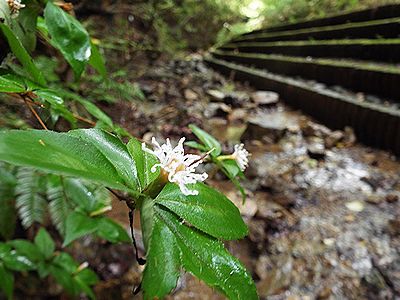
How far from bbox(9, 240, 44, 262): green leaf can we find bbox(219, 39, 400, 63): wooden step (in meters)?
3.78

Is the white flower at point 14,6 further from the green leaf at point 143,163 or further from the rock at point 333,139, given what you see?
the rock at point 333,139

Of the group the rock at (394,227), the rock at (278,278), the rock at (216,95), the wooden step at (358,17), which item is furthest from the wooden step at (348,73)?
the rock at (278,278)

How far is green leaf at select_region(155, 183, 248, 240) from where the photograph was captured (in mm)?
376

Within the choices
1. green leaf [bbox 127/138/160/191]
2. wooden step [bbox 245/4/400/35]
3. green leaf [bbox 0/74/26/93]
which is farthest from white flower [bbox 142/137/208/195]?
wooden step [bbox 245/4/400/35]

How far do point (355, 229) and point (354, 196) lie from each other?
0.38 m

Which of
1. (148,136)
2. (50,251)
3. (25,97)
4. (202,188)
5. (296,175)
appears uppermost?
(25,97)

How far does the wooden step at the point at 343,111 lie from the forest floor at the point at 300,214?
0.11m

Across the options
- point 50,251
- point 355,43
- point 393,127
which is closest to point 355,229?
point 393,127

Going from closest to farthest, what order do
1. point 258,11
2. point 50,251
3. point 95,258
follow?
point 50,251
point 95,258
point 258,11

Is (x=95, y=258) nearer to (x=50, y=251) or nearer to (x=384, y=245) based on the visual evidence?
(x=50, y=251)

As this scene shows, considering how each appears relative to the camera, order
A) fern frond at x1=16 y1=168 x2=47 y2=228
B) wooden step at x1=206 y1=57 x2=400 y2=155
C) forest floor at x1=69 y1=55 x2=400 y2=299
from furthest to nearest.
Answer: wooden step at x1=206 y1=57 x2=400 y2=155, forest floor at x1=69 y1=55 x2=400 y2=299, fern frond at x1=16 y1=168 x2=47 y2=228

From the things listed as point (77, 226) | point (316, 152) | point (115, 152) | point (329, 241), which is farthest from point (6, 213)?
point (316, 152)

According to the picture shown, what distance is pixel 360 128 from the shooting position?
2.99m

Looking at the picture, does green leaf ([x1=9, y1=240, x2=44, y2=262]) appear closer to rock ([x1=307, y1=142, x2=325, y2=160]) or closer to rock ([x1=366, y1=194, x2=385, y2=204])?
rock ([x1=366, y1=194, x2=385, y2=204])
